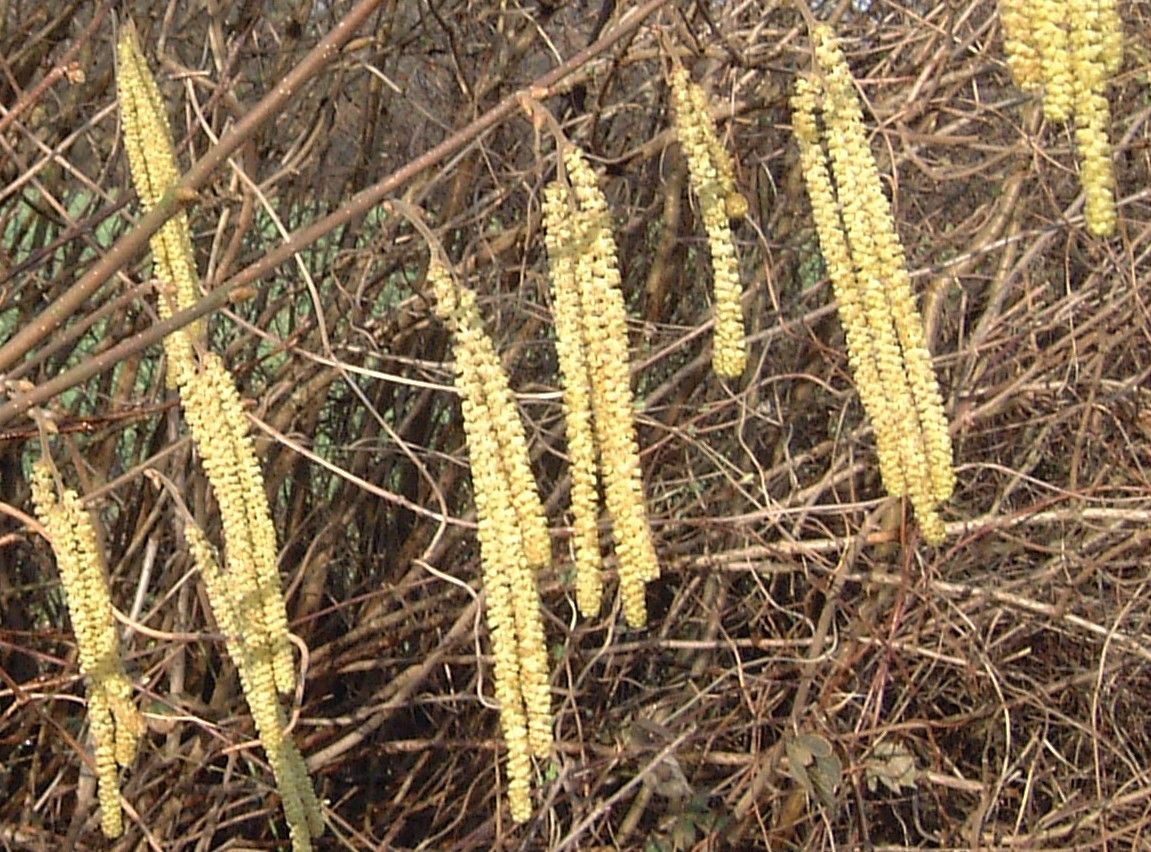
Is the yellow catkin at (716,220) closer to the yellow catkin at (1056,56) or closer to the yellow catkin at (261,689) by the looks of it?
the yellow catkin at (1056,56)

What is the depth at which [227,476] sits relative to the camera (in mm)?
1558

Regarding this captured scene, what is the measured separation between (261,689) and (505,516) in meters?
0.46

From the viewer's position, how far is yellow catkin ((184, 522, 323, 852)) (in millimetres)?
1704

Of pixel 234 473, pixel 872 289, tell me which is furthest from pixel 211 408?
pixel 872 289

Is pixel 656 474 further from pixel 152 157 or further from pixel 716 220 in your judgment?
pixel 716 220

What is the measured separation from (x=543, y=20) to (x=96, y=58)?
1057mm

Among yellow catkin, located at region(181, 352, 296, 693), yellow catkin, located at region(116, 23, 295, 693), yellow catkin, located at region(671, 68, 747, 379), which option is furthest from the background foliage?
yellow catkin, located at region(671, 68, 747, 379)

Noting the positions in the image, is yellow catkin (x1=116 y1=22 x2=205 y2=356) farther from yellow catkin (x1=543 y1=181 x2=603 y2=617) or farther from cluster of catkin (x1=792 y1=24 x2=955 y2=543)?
cluster of catkin (x1=792 y1=24 x2=955 y2=543)

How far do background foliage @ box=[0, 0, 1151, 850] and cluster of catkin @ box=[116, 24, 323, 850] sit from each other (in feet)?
3.35

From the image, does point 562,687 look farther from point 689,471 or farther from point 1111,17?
point 1111,17

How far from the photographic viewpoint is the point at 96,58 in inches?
137

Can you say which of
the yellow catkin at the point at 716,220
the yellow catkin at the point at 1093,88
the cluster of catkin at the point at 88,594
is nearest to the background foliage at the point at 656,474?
the cluster of catkin at the point at 88,594

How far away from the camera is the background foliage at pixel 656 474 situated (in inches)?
119

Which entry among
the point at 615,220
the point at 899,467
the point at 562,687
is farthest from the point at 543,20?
the point at 899,467
